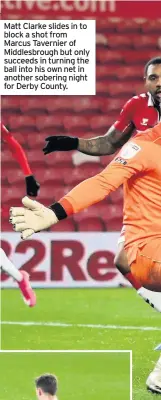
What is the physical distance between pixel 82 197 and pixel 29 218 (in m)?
0.21

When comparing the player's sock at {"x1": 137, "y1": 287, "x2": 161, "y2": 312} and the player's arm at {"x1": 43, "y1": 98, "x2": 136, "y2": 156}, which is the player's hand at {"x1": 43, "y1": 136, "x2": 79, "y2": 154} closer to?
the player's arm at {"x1": 43, "y1": 98, "x2": 136, "y2": 156}

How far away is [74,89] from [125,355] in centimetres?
111

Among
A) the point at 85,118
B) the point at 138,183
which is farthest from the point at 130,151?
the point at 85,118

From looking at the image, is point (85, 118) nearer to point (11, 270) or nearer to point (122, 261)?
point (122, 261)

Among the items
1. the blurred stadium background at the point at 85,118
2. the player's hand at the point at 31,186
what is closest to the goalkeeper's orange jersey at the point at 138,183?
the player's hand at the point at 31,186

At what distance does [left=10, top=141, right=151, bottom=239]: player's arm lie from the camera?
3545 millimetres

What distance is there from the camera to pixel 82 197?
3.67 m

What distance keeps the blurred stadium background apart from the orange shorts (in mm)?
4399

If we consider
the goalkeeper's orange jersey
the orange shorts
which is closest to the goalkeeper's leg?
the orange shorts

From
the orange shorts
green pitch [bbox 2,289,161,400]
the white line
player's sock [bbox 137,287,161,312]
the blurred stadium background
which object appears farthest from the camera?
the blurred stadium background

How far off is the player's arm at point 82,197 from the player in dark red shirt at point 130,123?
0.86 m

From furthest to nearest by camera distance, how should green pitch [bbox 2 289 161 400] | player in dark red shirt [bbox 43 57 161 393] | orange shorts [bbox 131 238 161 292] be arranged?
1. green pitch [bbox 2 289 161 400]
2. player in dark red shirt [bbox 43 57 161 393]
3. orange shorts [bbox 131 238 161 292]

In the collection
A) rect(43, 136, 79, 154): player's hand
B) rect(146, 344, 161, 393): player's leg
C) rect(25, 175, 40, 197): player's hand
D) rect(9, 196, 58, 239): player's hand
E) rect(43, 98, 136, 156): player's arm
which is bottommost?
rect(146, 344, 161, 393): player's leg

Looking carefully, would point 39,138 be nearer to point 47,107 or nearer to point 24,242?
point 47,107
